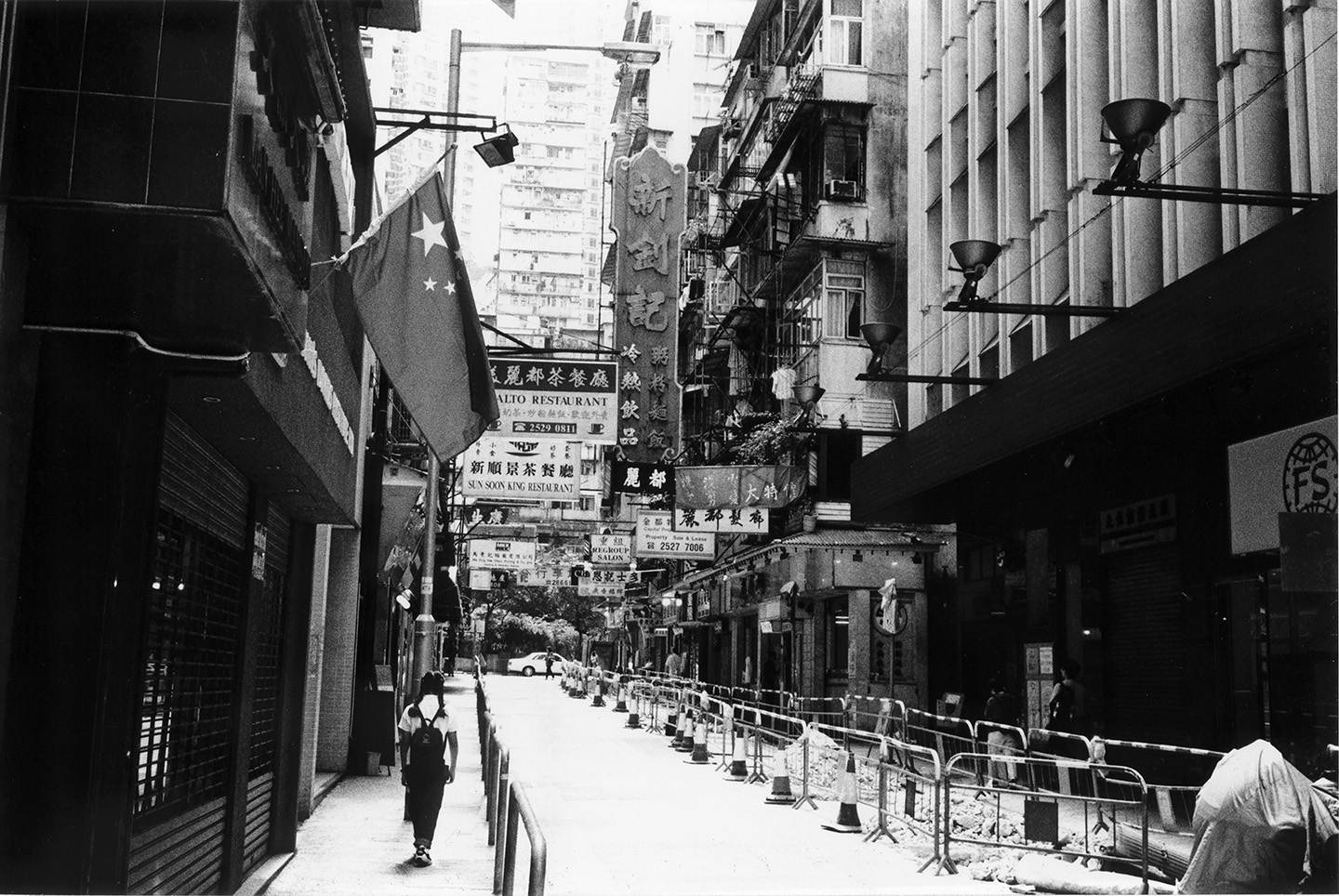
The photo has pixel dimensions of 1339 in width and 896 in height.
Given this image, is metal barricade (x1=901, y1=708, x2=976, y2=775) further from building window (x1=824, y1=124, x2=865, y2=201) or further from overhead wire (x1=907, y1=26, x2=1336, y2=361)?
building window (x1=824, y1=124, x2=865, y2=201)

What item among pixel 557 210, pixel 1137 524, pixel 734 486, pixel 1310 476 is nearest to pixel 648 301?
pixel 734 486

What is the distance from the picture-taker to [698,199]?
51188mm

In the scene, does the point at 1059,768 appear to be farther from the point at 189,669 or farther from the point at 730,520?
the point at 730,520

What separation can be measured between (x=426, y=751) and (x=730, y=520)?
16811 millimetres

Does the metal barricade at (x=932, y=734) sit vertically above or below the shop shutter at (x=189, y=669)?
below

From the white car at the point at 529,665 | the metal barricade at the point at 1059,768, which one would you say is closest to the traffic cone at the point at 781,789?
the metal barricade at the point at 1059,768

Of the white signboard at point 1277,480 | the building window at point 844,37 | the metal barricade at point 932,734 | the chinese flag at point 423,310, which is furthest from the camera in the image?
the building window at point 844,37

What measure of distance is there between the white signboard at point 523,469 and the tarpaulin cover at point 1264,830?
598 inches

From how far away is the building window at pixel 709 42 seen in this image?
5300 centimetres

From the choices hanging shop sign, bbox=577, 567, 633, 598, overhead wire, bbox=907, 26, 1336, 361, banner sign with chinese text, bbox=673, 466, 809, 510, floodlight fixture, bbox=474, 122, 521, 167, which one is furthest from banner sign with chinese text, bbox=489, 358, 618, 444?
hanging shop sign, bbox=577, 567, 633, 598

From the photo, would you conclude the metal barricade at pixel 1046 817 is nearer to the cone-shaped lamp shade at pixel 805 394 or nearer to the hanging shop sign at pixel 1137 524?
the hanging shop sign at pixel 1137 524

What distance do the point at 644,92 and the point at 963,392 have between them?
4722 centimetres

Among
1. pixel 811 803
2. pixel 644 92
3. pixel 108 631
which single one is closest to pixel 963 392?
pixel 811 803

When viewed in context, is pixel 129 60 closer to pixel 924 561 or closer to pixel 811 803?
pixel 811 803
